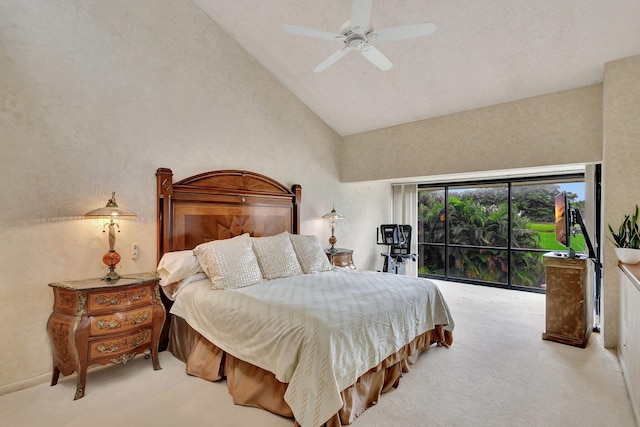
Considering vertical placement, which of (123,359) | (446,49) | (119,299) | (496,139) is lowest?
(123,359)

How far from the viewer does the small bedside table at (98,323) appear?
2.38 metres

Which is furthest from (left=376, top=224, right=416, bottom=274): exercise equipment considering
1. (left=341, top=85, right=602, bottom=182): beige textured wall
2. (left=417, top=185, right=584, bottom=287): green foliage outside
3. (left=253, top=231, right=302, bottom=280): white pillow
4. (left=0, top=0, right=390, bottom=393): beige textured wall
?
(left=0, top=0, right=390, bottom=393): beige textured wall

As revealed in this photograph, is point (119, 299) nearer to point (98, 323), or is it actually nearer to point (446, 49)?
point (98, 323)

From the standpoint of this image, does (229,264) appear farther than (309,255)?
No

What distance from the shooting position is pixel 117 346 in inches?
99.5

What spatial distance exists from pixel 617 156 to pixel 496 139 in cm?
120

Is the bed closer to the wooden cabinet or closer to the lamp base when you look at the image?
the lamp base

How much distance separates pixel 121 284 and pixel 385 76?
3.64 meters

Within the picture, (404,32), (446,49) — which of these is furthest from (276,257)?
(446,49)

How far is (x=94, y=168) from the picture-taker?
2891 mm

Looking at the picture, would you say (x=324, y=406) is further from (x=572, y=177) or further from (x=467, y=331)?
(x=572, y=177)

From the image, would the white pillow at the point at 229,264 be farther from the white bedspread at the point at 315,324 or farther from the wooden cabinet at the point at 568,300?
the wooden cabinet at the point at 568,300

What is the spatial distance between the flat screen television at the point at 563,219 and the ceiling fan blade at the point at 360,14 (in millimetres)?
2865

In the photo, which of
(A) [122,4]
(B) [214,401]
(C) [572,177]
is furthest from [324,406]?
(C) [572,177]
